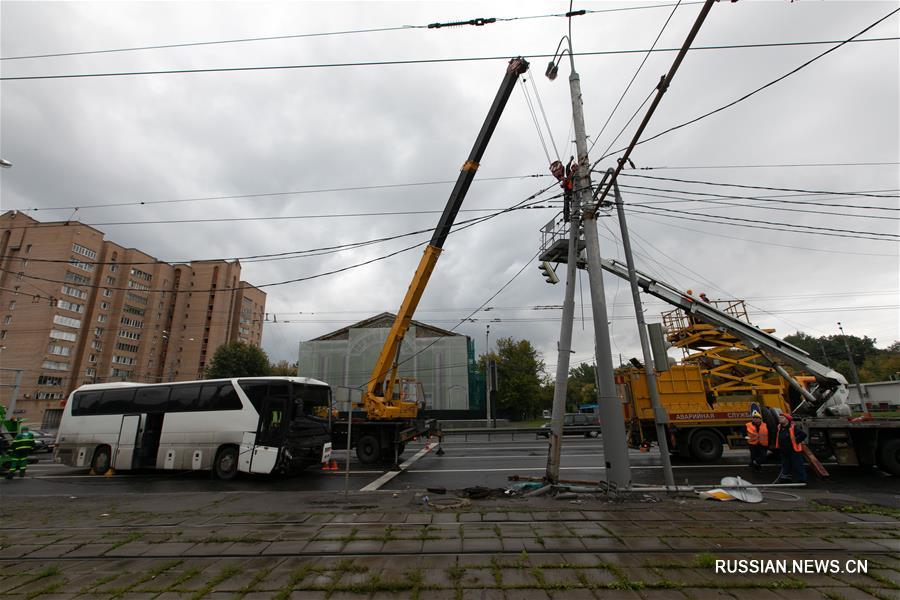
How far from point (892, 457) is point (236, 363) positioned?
5318cm

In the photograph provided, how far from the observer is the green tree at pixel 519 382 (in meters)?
43.6

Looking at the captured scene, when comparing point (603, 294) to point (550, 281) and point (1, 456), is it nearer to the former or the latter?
point (550, 281)

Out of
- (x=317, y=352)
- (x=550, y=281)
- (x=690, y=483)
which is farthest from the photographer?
(x=317, y=352)

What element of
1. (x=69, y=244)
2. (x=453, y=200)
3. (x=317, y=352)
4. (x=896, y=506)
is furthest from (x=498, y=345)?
(x=69, y=244)

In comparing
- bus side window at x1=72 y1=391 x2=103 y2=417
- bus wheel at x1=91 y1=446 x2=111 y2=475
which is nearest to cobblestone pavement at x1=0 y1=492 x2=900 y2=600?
bus wheel at x1=91 y1=446 x2=111 y2=475

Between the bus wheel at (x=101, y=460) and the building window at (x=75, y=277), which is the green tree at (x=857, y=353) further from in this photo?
the building window at (x=75, y=277)

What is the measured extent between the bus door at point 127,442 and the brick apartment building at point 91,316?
91.2 ft

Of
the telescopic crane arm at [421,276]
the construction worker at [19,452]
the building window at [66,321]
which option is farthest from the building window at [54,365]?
the telescopic crane arm at [421,276]

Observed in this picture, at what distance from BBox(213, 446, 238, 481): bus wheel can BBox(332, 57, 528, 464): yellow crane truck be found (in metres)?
3.29

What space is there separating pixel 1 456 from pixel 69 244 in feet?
185

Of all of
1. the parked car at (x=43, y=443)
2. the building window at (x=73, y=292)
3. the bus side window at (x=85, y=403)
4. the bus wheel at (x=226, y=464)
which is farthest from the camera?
the building window at (x=73, y=292)

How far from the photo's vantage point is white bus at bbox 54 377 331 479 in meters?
10.9

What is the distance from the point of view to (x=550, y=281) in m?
10.2

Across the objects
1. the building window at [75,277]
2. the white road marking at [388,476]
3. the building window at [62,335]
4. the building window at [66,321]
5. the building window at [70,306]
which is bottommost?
the white road marking at [388,476]
